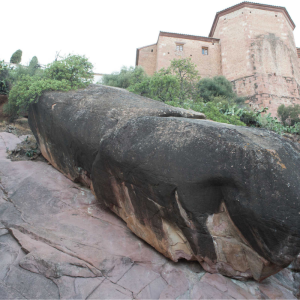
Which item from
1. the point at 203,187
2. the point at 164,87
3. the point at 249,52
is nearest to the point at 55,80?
the point at 203,187

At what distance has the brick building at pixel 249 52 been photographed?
2070 centimetres

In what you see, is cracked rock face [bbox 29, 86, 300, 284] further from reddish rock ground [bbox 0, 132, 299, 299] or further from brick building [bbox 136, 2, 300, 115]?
brick building [bbox 136, 2, 300, 115]

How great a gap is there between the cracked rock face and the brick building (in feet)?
61.5

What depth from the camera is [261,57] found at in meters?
21.1

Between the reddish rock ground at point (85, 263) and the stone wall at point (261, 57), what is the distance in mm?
18955

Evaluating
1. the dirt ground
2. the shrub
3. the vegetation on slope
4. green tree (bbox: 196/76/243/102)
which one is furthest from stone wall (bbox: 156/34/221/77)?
the dirt ground

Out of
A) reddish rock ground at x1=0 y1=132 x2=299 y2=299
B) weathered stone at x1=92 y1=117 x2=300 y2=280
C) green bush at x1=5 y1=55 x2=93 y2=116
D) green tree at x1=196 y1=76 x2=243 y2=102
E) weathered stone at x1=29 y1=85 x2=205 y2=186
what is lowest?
reddish rock ground at x1=0 y1=132 x2=299 y2=299

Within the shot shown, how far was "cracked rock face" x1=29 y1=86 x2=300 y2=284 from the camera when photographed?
10.7 ft

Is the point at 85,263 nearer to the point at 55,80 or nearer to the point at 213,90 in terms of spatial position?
the point at 55,80

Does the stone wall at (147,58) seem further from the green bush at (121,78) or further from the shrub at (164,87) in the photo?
the shrub at (164,87)

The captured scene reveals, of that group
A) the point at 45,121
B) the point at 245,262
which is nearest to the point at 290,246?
the point at 245,262

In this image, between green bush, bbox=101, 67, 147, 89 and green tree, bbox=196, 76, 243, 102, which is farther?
green tree, bbox=196, 76, 243, 102

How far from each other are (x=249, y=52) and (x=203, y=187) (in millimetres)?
21374

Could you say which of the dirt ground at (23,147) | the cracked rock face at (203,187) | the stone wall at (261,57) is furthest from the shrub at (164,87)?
the stone wall at (261,57)
